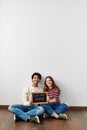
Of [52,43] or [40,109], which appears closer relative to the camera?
[40,109]

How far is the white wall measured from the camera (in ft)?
14.7

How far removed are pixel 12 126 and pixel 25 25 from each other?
197cm

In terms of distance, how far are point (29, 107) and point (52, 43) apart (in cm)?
128

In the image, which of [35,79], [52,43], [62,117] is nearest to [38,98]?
[35,79]

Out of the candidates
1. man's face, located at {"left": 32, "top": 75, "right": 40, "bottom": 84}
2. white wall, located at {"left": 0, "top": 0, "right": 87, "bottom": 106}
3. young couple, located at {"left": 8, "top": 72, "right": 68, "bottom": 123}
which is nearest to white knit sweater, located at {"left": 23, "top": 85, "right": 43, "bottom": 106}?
young couple, located at {"left": 8, "top": 72, "right": 68, "bottom": 123}

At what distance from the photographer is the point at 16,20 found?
4.50 metres

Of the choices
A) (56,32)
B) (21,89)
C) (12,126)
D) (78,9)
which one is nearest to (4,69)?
(21,89)

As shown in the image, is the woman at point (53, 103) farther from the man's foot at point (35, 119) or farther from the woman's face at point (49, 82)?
the man's foot at point (35, 119)

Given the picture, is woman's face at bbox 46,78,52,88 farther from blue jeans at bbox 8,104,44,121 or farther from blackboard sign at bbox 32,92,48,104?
blue jeans at bbox 8,104,44,121

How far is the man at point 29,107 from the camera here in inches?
141

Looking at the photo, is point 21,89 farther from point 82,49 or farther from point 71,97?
point 82,49

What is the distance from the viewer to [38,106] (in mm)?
3846

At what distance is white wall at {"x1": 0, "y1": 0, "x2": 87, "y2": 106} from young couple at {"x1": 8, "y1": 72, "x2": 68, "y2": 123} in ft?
0.68

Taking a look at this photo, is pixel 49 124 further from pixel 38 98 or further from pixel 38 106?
pixel 38 98
